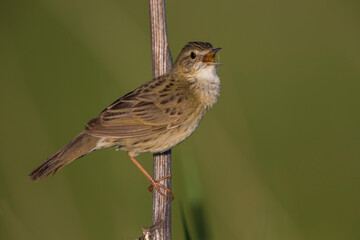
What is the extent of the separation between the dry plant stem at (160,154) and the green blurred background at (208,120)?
0.16 meters

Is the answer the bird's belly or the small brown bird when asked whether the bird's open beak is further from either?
the bird's belly

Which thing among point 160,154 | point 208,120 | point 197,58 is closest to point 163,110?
point 160,154

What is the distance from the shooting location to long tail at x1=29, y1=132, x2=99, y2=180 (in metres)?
3.37

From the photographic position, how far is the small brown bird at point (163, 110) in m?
3.73

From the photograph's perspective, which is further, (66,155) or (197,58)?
(197,58)

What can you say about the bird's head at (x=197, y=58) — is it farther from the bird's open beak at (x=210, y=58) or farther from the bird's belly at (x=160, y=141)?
the bird's belly at (x=160, y=141)

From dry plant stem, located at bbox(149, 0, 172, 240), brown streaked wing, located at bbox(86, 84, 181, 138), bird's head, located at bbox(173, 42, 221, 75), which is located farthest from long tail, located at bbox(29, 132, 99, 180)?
bird's head, located at bbox(173, 42, 221, 75)

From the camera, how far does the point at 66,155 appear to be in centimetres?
346

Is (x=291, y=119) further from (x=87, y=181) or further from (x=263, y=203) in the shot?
(x=87, y=181)

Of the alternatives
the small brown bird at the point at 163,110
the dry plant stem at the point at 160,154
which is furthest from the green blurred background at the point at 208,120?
the small brown bird at the point at 163,110

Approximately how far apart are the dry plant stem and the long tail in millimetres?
540

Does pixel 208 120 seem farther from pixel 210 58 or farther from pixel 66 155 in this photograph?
pixel 66 155

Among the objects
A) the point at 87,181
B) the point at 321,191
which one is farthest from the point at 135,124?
the point at 321,191

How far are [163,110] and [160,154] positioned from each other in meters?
0.35
